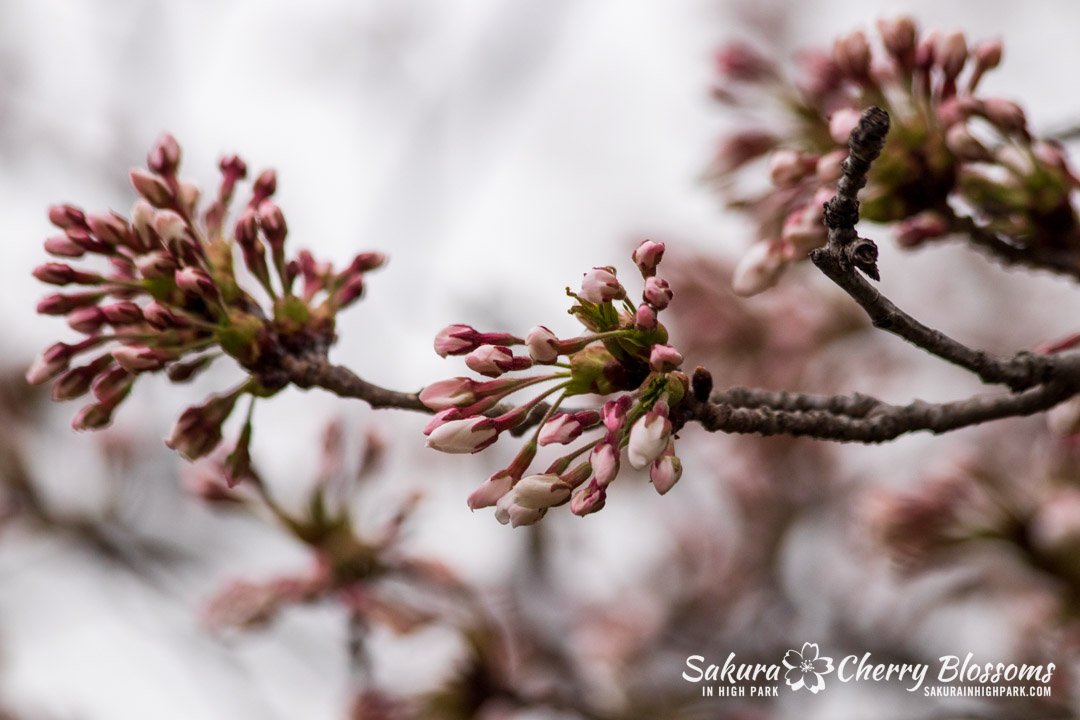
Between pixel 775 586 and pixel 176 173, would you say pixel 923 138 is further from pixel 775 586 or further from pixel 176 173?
pixel 775 586

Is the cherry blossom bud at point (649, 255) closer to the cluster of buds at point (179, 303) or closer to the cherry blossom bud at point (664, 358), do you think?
the cherry blossom bud at point (664, 358)

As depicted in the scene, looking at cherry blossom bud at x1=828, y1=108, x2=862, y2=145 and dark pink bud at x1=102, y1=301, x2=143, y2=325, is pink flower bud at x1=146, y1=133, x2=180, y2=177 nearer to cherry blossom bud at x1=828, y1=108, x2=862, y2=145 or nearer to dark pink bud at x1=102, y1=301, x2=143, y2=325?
dark pink bud at x1=102, y1=301, x2=143, y2=325

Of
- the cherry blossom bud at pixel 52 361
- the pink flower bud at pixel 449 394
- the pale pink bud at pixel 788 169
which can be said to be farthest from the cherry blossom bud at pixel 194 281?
the pale pink bud at pixel 788 169

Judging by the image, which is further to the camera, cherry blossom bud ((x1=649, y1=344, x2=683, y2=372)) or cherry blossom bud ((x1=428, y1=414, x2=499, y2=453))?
cherry blossom bud ((x1=428, y1=414, x2=499, y2=453))

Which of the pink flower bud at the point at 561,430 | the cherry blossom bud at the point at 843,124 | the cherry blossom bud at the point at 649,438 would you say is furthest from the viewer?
the cherry blossom bud at the point at 843,124

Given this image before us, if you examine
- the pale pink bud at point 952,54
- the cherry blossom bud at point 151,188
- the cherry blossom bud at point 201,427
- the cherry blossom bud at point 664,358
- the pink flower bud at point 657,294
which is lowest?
the cherry blossom bud at point 201,427

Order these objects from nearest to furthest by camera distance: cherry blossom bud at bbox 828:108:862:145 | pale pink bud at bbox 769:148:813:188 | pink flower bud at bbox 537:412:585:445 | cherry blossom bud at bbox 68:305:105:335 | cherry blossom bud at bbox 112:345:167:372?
1. pink flower bud at bbox 537:412:585:445
2. cherry blossom bud at bbox 112:345:167:372
3. cherry blossom bud at bbox 68:305:105:335
4. cherry blossom bud at bbox 828:108:862:145
5. pale pink bud at bbox 769:148:813:188

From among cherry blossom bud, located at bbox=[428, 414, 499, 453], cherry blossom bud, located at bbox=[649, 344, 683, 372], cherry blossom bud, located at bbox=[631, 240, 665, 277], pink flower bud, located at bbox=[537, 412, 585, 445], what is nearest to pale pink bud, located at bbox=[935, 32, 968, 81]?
cherry blossom bud, located at bbox=[631, 240, 665, 277]

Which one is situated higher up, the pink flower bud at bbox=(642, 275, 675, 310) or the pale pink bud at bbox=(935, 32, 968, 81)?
the pale pink bud at bbox=(935, 32, 968, 81)
